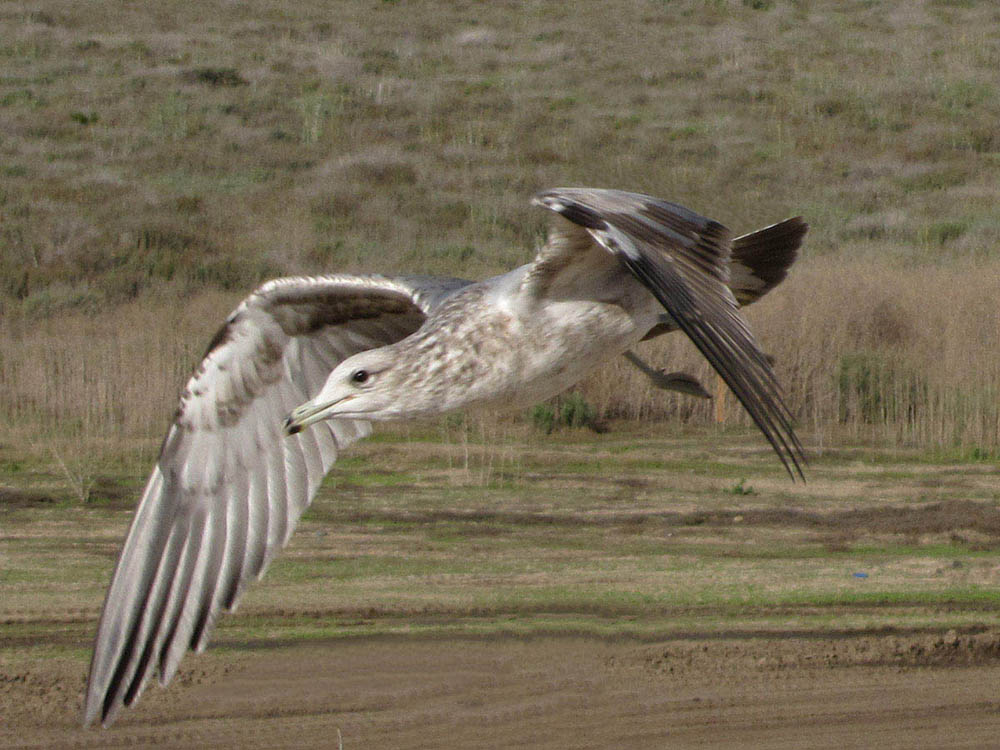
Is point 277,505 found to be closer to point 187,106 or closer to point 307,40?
point 187,106

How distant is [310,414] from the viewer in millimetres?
4539

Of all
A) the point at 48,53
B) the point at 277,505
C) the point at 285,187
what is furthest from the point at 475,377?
the point at 48,53

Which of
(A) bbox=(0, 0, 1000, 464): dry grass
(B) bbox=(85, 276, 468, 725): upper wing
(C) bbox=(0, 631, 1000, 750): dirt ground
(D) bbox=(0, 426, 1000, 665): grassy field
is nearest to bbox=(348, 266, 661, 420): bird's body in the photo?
(B) bbox=(85, 276, 468, 725): upper wing

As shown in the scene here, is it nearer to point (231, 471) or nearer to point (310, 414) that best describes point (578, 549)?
point (231, 471)

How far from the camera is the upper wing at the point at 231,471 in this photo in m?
5.32

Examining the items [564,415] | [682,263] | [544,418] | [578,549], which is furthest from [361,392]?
[564,415]

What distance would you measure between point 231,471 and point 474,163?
20.7 m

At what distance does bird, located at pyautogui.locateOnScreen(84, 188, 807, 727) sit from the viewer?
4.45 metres

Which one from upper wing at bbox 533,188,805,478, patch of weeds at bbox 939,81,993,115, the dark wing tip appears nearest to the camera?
upper wing at bbox 533,188,805,478

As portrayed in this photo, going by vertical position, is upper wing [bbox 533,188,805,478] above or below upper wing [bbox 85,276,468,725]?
above

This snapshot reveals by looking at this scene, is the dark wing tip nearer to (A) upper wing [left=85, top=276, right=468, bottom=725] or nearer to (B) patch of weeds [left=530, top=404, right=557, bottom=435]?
Answer: (A) upper wing [left=85, top=276, right=468, bottom=725]

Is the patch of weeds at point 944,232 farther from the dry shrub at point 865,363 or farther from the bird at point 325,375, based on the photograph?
the bird at point 325,375

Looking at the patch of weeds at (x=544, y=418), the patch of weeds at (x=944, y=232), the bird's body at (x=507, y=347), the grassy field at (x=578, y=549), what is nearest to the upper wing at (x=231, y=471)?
the bird's body at (x=507, y=347)

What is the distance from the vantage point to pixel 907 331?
1503 centimetres
